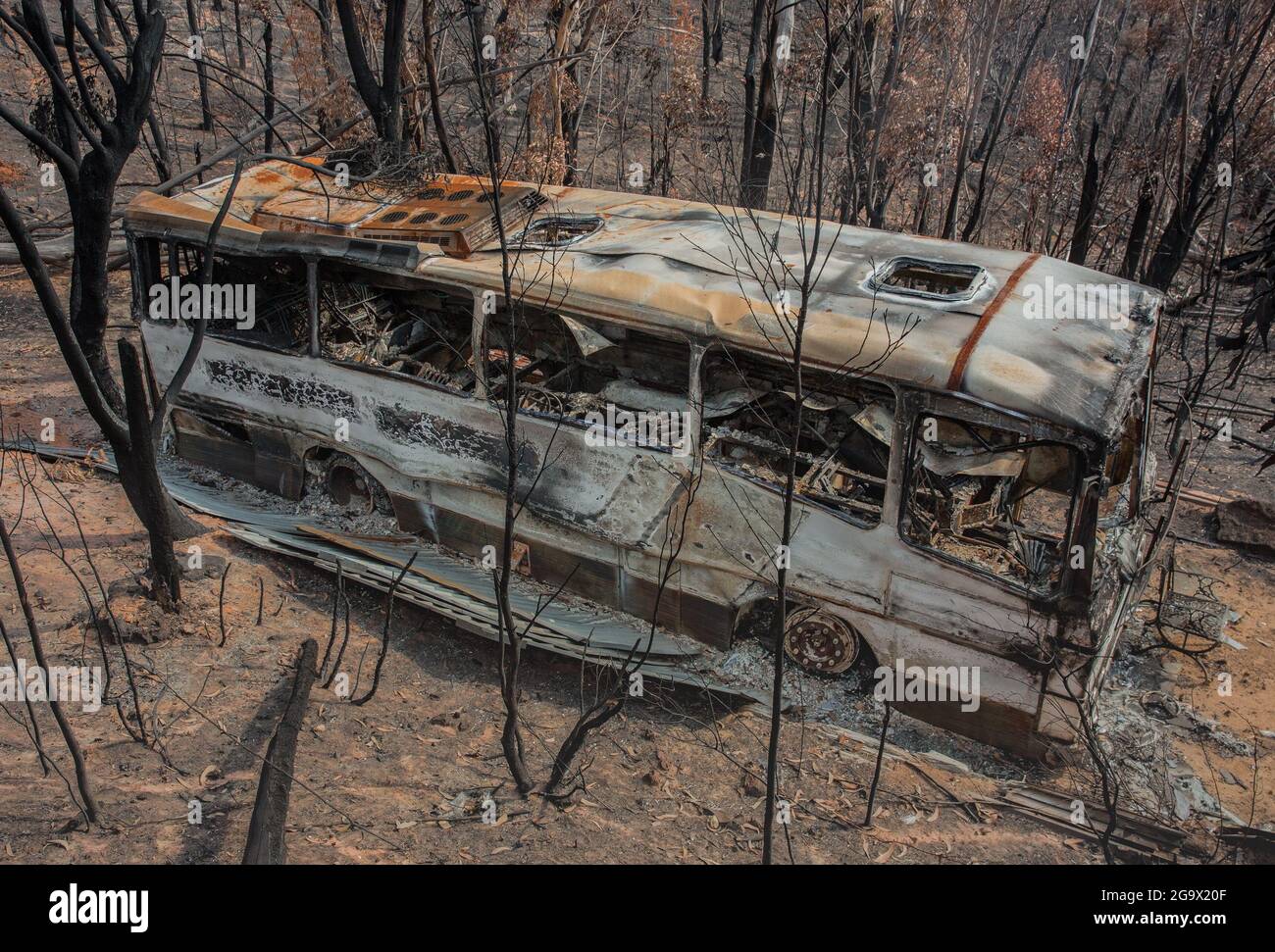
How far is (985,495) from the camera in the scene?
627 centimetres

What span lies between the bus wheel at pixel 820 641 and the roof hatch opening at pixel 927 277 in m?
1.87

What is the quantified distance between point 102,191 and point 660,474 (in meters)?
3.68

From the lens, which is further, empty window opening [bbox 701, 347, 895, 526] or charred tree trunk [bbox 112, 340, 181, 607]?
charred tree trunk [bbox 112, 340, 181, 607]

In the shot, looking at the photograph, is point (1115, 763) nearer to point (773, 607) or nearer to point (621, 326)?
point (773, 607)

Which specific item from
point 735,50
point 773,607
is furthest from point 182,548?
point 735,50

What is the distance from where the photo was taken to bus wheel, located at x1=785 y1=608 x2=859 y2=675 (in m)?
5.69

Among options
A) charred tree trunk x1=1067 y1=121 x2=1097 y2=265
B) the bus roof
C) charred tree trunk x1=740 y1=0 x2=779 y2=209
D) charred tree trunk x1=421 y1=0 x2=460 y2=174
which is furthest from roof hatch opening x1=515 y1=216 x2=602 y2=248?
charred tree trunk x1=740 y1=0 x2=779 y2=209

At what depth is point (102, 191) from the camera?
5.89 meters

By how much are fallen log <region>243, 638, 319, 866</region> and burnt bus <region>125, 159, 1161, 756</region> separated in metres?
1.63

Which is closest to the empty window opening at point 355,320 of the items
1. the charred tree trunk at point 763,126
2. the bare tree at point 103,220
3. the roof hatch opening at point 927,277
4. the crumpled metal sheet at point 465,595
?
the bare tree at point 103,220

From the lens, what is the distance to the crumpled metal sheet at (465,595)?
5.92 meters

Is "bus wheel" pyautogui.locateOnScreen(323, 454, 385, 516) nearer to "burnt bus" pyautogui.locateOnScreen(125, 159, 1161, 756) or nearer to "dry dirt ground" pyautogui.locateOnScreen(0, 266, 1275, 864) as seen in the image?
"burnt bus" pyautogui.locateOnScreen(125, 159, 1161, 756)

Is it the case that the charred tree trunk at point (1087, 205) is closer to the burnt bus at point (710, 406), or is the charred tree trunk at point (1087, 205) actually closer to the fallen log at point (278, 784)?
the burnt bus at point (710, 406)

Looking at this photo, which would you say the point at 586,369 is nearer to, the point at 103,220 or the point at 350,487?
the point at 350,487
